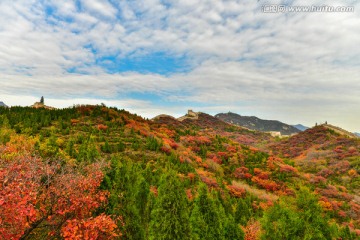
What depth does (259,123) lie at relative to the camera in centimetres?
16125

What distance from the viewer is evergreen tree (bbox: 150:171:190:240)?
449 inches

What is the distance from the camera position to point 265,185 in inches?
1346

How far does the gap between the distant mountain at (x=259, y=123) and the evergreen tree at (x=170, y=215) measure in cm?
14024

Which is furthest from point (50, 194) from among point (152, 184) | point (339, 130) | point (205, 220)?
point (339, 130)

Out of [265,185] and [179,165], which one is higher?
[179,165]

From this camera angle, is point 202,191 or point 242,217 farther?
point 242,217

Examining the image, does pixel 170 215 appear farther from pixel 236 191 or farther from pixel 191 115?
pixel 191 115

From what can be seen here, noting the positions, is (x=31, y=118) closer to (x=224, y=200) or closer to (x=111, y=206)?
(x=111, y=206)

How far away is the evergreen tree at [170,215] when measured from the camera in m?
11.4

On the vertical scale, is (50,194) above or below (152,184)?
above

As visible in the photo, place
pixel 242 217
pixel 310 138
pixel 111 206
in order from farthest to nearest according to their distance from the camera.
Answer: pixel 310 138
pixel 242 217
pixel 111 206

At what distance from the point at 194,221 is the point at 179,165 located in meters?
17.5

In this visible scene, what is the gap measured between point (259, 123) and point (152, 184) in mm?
152817

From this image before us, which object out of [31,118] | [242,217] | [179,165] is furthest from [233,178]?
[31,118]
